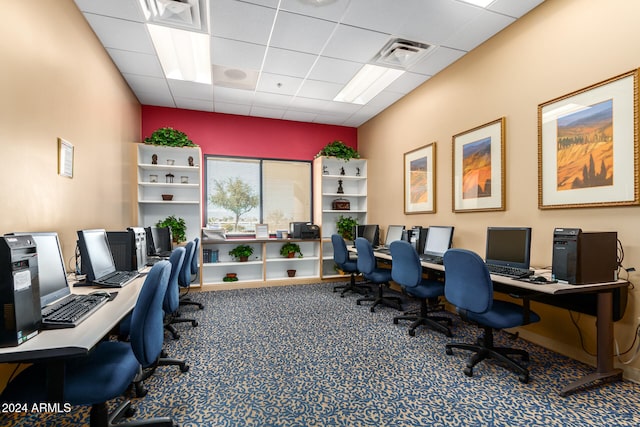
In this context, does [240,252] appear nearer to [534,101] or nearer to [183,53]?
[183,53]

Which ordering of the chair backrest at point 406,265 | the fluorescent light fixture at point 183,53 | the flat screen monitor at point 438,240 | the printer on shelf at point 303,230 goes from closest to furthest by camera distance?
the chair backrest at point 406,265 → the fluorescent light fixture at point 183,53 → the flat screen monitor at point 438,240 → the printer on shelf at point 303,230

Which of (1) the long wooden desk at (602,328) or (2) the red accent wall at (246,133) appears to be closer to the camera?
(1) the long wooden desk at (602,328)

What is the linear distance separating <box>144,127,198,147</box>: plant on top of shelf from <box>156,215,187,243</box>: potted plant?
1224mm

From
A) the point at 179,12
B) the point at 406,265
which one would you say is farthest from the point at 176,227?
the point at 406,265

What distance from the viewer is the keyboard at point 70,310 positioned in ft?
4.82

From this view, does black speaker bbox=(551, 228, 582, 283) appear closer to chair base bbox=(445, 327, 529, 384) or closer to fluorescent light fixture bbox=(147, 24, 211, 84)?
chair base bbox=(445, 327, 529, 384)

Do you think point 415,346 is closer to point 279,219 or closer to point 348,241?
point 348,241

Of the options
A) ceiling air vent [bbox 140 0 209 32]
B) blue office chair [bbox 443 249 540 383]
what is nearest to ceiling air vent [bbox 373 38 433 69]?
ceiling air vent [bbox 140 0 209 32]

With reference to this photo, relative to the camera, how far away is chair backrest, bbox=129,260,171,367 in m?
1.60

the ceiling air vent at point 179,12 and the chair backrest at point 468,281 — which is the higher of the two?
the ceiling air vent at point 179,12

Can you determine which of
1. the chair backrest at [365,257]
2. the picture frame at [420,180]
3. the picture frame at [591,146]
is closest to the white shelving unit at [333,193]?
the picture frame at [420,180]

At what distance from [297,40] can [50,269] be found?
315 cm

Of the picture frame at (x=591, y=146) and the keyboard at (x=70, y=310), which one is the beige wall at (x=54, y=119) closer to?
the keyboard at (x=70, y=310)

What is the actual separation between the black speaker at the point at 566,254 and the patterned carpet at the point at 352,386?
813 millimetres
